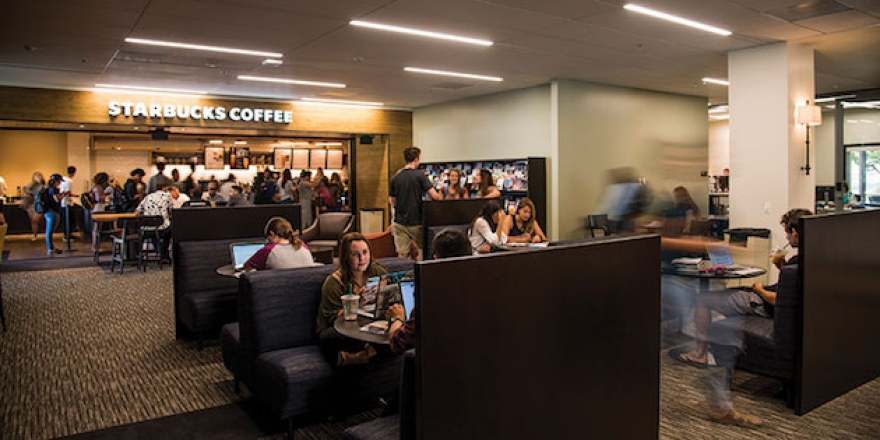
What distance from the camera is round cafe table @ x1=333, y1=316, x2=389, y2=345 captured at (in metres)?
3.22

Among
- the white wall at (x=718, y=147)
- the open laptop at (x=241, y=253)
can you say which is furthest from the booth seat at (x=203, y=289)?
the white wall at (x=718, y=147)

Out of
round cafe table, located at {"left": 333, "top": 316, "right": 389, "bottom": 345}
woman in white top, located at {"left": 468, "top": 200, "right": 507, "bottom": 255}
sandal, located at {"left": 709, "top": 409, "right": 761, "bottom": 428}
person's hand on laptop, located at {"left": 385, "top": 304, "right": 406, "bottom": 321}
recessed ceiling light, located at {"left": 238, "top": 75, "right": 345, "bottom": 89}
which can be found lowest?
sandal, located at {"left": 709, "top": 409, "right": 761, "bottom": 428}

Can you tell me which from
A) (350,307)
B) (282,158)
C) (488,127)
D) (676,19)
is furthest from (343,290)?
(282,158)

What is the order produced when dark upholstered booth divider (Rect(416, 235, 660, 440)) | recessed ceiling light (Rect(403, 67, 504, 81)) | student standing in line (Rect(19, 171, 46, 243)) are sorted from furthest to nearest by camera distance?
1. student standing in line (Rect(19, 171, 46, 243))
2. recessed ceiling light (Rect(403, 67, 504, 81))
3. dark upholstered booth divider (Rect(416, 235, 660, 440))

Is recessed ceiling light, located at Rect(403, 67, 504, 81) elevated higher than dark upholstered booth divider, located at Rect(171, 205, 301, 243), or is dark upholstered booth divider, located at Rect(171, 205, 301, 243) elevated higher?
recessed ceiling light, located at Rect(403, 67, 504, 81)

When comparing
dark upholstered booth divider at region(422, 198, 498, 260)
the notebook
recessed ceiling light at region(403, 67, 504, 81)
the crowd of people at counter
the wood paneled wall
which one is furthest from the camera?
the crowd of people at counter

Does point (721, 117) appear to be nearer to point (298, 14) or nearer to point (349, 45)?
point (349, 45)

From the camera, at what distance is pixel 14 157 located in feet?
56.2

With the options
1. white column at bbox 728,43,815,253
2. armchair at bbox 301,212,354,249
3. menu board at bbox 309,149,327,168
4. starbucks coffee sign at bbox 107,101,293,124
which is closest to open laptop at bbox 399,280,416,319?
white column at bbox 728,43,815,253

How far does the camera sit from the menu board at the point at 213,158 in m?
16.2

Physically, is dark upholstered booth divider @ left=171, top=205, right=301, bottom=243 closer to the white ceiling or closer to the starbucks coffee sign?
the white ceiling

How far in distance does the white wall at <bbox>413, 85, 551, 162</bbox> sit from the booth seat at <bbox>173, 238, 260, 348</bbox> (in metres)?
6.40

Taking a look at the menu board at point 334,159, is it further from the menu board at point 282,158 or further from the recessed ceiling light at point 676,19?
the recessed ceiling light at point 676,19

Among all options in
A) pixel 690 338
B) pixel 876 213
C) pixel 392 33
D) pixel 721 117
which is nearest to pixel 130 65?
pixel 392 33
